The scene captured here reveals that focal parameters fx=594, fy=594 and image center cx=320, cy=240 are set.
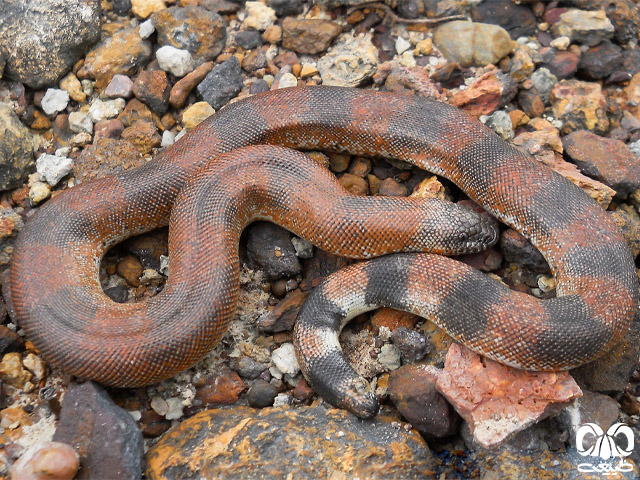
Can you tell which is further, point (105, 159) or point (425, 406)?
point (105, 159)

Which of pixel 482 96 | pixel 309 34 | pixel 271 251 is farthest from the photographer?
pixel 309 34

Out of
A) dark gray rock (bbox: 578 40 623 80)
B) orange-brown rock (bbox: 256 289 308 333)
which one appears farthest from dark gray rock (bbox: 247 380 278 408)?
dark gray rock (bbox: 578 40 623 80)

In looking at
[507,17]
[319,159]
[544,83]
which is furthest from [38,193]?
[507,17]

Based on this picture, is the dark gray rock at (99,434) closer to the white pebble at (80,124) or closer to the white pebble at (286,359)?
the white pebble at (286,359)

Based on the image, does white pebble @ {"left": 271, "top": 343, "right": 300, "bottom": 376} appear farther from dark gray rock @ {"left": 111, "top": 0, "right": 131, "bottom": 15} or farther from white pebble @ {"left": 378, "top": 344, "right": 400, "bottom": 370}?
dark gray rock @ {"left": 111, "top": 0, "right": 131, "bottom": 15}

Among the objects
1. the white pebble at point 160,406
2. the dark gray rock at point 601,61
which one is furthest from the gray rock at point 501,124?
the white pebble at point 160,406

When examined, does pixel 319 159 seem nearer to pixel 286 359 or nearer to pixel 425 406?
pixel 286 359
